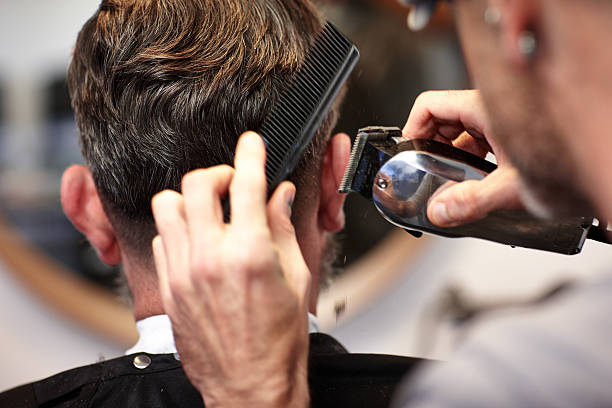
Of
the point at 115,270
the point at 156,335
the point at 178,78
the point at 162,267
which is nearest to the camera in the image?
the point at 162,267

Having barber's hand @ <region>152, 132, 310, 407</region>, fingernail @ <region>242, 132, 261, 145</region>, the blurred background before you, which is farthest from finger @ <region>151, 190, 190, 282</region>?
the blurred background

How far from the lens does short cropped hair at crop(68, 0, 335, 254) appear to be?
2.73 feet

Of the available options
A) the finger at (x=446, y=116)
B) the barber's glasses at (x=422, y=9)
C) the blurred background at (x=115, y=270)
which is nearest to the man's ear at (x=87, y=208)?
the finger at (x=446, y=116)

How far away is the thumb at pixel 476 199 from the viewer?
0.75m

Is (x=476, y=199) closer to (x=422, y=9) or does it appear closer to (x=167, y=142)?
(x=422, y=9)

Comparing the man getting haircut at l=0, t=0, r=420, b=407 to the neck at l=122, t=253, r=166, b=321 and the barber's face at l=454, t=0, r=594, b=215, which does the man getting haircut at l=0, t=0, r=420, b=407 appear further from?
the barber's face at l=454, t=0, r=594, b=215

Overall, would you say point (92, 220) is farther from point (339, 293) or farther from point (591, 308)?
point (339, 293)

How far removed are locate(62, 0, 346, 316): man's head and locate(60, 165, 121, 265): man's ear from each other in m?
0.06

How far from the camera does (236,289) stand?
637 mm

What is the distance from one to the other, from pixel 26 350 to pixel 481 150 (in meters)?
1.83

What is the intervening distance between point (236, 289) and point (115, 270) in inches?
59.2

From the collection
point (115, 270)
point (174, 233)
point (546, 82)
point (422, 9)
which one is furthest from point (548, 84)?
point (115, 270)

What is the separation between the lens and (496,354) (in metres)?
0.47

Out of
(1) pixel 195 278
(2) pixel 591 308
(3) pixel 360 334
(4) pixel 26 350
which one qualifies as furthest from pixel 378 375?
(4) pixel 26 350
